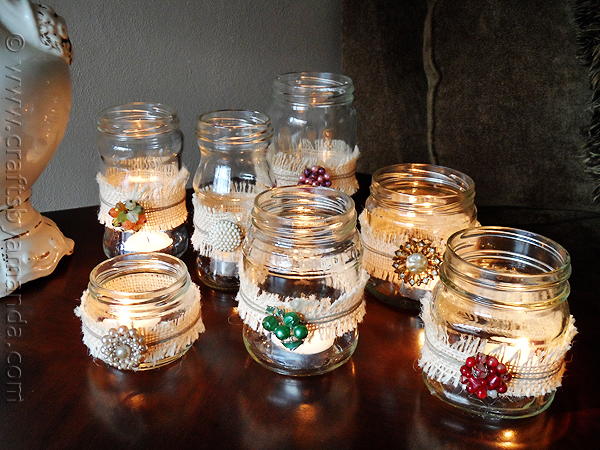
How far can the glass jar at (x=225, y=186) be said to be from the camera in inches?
35.0

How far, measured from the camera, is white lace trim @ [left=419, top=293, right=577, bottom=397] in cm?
66

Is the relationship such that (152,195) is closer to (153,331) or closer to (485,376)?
(153,331)

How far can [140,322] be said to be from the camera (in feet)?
2.41

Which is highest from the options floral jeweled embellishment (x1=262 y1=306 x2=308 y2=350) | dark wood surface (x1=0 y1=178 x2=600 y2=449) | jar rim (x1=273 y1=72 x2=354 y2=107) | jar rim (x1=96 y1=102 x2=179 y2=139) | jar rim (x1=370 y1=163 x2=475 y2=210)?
jar rim (x1=273 y1=72 x2=354 y2=107)

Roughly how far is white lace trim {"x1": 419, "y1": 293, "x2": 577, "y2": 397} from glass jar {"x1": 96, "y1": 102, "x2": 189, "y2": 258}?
45cm

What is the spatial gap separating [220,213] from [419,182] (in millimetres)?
284

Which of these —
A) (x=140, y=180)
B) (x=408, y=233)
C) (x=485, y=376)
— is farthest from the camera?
(x=140, y=180)

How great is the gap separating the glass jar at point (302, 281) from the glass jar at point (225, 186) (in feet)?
0.45

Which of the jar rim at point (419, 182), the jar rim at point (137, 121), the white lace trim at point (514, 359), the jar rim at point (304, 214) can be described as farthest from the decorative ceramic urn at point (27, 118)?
the white lace trim at point (514, 359)

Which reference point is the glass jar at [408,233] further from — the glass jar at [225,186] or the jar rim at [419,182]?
the glass jar at [225,186]

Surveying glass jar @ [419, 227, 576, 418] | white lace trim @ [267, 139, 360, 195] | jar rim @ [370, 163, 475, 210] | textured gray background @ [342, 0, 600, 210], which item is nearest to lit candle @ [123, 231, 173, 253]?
white lace trim @ [267, 139, 360, 195]

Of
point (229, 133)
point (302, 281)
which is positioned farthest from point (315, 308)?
point (229, 133)

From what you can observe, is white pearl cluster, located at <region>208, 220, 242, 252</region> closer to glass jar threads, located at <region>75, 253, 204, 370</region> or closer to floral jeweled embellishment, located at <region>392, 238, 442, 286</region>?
glass jar threads, located at <region>75, 253, 204, 370</region>

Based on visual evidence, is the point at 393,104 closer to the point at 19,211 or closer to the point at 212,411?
the point at 19,211
